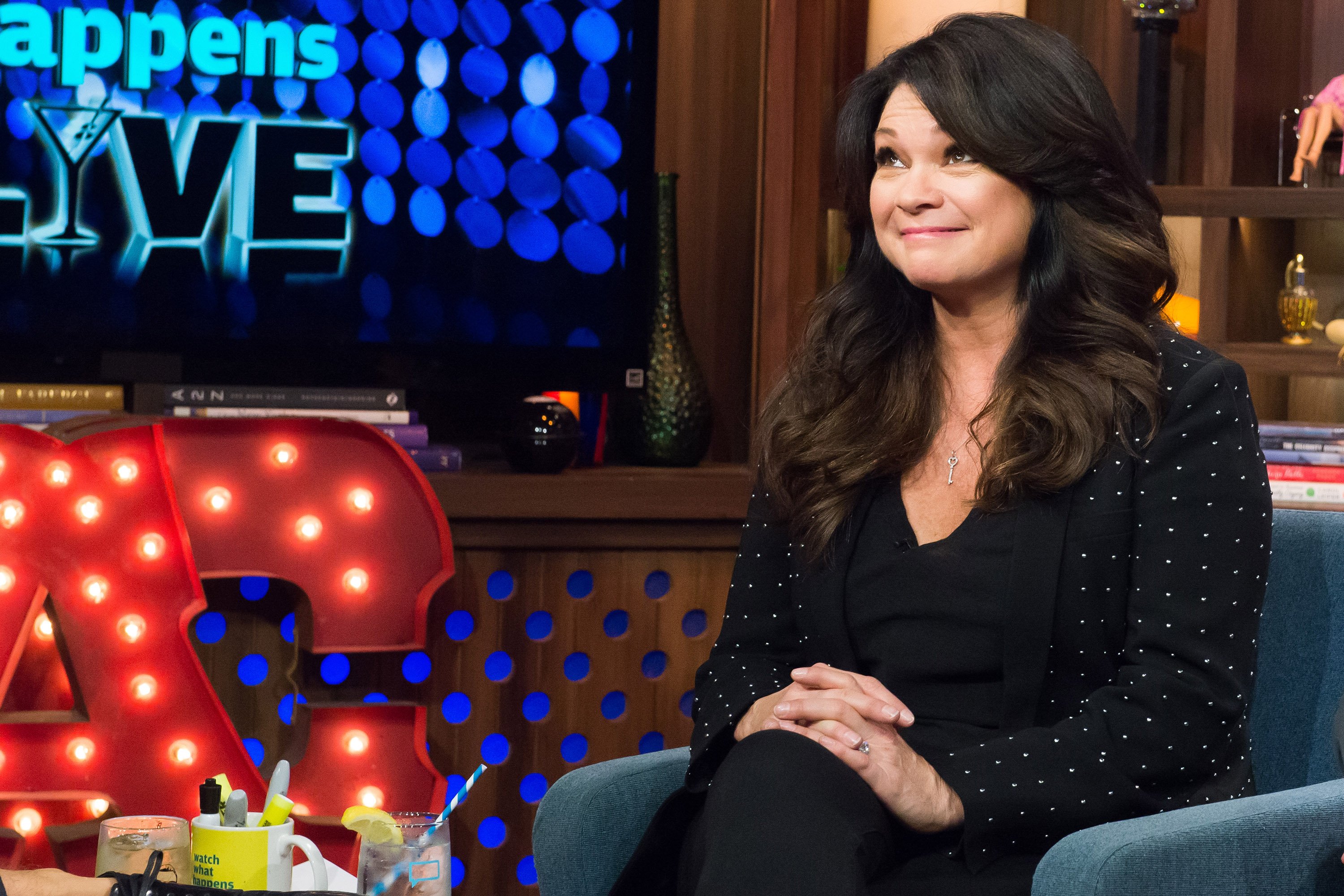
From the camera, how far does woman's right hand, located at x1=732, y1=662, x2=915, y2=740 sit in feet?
4.32

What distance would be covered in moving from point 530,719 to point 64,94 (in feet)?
4.06

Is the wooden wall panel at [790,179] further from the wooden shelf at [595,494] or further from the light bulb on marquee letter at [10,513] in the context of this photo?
the light bulb on marquee letter at [10,513]

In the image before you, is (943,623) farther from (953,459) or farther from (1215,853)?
(1215,853)

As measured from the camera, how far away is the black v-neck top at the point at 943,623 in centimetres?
140

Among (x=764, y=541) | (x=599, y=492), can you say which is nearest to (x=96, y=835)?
(x=599, y=492)

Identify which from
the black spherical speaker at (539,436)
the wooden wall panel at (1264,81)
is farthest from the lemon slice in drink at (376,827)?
the wooden wall panel at (1264,81)

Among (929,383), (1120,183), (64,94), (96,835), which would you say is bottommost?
(96,835)

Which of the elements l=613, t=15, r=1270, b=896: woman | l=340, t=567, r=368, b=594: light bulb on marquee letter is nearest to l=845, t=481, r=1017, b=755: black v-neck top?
l=613, t=15, r=1270, b=896: woman

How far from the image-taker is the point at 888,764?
4.18 ft

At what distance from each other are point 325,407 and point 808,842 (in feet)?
4.20

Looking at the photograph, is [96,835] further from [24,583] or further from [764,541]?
[764,541]

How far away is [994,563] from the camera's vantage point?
1410 mm

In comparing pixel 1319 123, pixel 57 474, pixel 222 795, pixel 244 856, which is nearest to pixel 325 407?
pixel 57 474

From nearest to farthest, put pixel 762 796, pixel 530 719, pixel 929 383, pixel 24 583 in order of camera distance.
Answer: pixel 762 796, pixel 929 383, pixel 24 583, pixel 530 719
